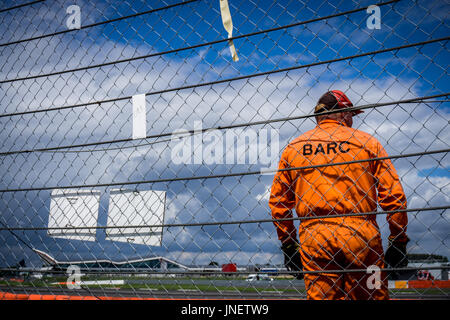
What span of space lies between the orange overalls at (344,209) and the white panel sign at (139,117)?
838 mm

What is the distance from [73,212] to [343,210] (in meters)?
1.49

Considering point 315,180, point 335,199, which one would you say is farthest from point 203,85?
point 335,199

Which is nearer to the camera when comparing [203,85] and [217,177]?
[217,177]

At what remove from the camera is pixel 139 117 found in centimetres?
209

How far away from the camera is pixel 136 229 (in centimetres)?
205

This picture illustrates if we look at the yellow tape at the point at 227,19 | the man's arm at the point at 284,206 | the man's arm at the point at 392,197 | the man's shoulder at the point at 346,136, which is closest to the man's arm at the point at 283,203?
the man's arm at the point at 284,206

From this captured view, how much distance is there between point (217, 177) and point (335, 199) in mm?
605

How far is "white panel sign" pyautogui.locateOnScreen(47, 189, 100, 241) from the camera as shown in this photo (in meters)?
2.17

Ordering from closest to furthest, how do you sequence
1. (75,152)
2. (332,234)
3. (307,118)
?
(307,118)
(332,234)
(75,152)

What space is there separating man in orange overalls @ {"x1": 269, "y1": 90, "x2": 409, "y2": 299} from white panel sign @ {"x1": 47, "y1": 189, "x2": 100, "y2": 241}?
1.01m

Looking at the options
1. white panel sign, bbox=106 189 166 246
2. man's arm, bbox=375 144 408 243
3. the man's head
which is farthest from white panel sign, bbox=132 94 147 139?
man's arm, bbox=375 144 408 243

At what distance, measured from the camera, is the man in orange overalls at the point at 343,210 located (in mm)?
1885

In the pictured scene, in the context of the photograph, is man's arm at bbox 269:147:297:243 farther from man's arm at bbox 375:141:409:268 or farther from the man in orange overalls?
man's arm at bbox 375:141:409:268

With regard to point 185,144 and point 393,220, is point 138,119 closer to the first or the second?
point 185,144
